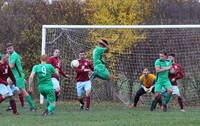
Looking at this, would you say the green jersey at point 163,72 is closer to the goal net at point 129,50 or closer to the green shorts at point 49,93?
the goal net at point 129,50

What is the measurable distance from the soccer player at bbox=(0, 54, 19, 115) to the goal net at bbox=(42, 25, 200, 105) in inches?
203

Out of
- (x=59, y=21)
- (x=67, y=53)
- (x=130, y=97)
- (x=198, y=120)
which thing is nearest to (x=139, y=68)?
(x=130, y=97)

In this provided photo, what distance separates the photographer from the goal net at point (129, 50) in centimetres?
2375

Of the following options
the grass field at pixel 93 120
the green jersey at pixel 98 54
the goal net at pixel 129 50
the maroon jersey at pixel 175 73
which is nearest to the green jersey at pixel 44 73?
the grass field at pixel 93 120

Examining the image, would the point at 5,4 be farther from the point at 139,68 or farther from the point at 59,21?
the point at 139,68

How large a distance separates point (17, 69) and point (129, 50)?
5274mm

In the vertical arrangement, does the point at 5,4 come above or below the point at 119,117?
above

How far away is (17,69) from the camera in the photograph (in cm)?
1997

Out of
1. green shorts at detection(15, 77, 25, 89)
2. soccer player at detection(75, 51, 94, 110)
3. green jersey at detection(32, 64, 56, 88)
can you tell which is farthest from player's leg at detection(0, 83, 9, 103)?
soccer player at detection(75, 51, 94, 110)

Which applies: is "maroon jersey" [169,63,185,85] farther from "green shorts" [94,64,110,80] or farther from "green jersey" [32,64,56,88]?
"green jersey" [32,64,56,88]

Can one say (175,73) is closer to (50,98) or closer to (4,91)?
(50,98)

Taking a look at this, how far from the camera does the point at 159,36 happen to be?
79.2 ft

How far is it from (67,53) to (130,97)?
2.83 meters

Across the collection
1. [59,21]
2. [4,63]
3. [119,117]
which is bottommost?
[119,117]
